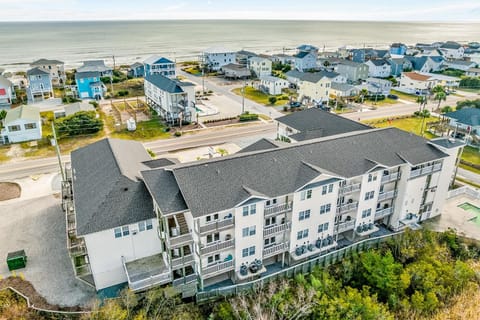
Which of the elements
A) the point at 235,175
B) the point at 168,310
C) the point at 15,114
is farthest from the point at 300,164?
the point at 15,114

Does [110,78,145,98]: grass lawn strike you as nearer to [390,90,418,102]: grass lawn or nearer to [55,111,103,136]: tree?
[55,111,103,136]: tree

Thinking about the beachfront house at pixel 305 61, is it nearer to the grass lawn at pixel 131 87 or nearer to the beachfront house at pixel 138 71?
the beachfront house at pixel 138 71

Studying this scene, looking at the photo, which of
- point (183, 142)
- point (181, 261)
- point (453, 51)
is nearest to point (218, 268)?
point (181, 261)

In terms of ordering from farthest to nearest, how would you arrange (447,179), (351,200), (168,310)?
(447,179) < (351,200) < (168,310)

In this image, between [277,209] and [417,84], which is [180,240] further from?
[417,84]

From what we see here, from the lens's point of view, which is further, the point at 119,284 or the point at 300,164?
the point at 300,164

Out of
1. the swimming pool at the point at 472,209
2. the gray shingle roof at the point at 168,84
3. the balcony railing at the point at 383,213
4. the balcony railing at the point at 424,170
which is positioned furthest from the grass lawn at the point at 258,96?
the balcony railing at the point at 383,213

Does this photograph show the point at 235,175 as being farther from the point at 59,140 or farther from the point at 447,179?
the point at 59,140
